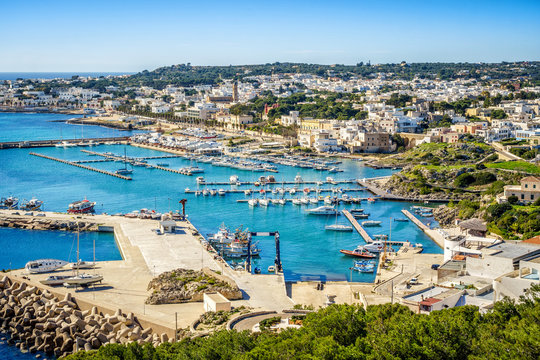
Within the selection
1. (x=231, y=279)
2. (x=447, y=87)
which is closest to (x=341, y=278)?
(x=231, y=279)

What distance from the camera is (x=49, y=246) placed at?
71.7ft

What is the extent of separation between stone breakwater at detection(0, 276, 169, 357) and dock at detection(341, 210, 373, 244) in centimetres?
1050

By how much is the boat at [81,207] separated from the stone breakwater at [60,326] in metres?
10.0

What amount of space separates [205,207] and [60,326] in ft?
46.0

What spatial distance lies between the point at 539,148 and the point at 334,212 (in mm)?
14229

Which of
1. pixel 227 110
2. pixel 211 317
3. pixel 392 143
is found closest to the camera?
pixel 211 317

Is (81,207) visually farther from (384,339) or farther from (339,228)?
(384,339)

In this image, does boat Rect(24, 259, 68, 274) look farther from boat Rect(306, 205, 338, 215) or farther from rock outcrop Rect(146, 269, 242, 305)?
boat Rect(306, 205, 338, 215)

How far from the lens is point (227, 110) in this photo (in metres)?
64.1

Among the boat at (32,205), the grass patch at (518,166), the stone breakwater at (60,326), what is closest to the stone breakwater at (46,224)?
the boat at (32,205)

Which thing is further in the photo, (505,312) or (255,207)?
(255,207)

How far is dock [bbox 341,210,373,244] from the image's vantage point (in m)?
22.7

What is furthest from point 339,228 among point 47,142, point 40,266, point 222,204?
point 47,142

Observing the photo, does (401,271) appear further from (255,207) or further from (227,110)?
(227,110)
